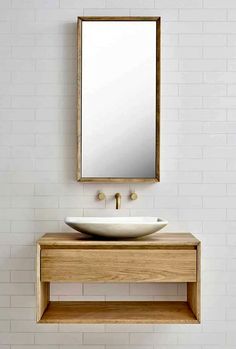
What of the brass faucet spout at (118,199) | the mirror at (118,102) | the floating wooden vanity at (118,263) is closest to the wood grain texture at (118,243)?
the floating wooden vanity at (118,263)

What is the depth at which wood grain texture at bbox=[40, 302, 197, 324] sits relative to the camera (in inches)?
106

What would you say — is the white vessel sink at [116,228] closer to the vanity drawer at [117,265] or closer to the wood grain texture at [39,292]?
the vanity drawer at [117,265]

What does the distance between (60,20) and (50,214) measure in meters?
1.11

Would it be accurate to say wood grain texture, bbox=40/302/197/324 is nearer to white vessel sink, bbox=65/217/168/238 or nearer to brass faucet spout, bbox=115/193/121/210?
white vessel sink, bbox=65/217/168/238

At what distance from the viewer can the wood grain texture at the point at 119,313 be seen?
2686 millimetres

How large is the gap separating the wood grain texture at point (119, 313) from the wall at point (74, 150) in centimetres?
8

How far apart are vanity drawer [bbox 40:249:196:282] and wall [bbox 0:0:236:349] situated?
1.15 feet

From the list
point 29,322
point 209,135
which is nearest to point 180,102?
point 209,135

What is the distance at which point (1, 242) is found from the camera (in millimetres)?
3006

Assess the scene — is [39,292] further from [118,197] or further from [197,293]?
[197,293]

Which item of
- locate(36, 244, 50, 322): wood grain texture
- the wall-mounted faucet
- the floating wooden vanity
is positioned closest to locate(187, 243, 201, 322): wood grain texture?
the floating wooden vanity

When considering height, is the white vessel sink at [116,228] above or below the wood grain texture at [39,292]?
above

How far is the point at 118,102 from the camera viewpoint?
300 centimetres

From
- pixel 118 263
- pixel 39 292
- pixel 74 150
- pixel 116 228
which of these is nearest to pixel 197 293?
pixel 118 263
